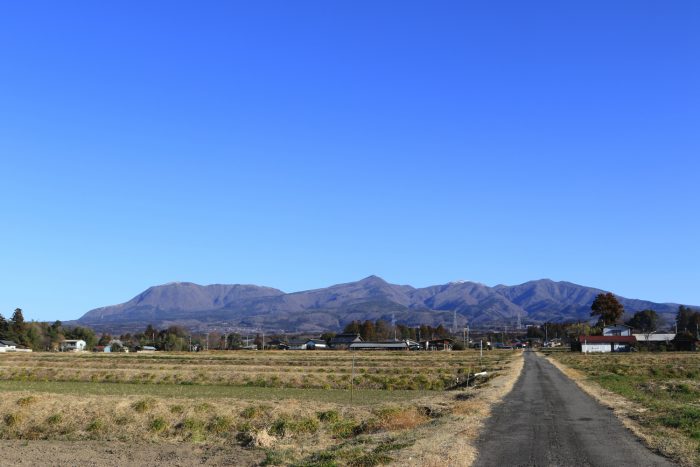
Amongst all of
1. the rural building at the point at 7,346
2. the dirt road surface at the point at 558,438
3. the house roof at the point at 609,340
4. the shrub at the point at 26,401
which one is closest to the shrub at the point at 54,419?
the shrub at the point at 26,401

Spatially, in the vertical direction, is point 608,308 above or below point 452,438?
above

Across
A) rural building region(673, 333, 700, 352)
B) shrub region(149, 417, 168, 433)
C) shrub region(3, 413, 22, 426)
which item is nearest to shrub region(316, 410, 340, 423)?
shrub region(149, 417, 168, 433)

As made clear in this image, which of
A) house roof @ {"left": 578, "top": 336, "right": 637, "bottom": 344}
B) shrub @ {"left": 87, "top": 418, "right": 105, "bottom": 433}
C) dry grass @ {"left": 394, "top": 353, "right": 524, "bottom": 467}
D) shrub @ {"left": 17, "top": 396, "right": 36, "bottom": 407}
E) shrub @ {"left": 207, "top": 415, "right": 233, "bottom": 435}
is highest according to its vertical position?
house roof @ {"left": 578, "top": 336, "right": 637, "bottom": 344}

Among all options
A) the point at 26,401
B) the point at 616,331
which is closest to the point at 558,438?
the point at 26,401

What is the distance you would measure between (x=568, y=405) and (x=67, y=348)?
177 meters

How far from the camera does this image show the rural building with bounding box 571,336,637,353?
14712 centimetres

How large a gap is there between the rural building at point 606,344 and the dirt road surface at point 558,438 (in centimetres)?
12192

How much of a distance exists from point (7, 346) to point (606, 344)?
445 ft

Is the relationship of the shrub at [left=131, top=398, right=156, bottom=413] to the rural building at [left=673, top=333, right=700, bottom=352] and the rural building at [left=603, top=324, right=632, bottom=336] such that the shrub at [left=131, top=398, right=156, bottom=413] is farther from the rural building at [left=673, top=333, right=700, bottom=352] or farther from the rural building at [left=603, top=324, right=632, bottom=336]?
the rural building at [left=603, top=324, right=632, bottom=336]

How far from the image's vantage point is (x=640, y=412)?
28594mm

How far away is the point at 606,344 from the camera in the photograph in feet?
486

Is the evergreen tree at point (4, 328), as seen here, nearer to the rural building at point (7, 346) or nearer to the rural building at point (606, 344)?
the rural building at point (7, 346)

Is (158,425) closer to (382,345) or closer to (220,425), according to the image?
(220,425)

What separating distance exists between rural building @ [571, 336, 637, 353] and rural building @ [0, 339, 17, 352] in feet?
418
